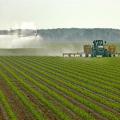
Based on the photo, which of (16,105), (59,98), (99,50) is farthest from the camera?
(99,50)

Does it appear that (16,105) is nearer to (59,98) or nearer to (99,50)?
(59,98)

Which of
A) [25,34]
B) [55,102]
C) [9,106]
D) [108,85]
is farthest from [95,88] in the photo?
[25,34]

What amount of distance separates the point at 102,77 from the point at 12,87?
32.7 ft

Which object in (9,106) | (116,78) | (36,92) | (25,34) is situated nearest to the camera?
(9,106)

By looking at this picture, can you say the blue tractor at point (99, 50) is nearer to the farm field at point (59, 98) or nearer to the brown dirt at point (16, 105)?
the farm field at point (59, 98)

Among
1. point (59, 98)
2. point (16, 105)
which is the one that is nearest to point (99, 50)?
point (59, 98)

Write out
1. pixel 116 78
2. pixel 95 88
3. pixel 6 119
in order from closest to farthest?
pixel 6 119
pixel 95 88
pixel 116 78

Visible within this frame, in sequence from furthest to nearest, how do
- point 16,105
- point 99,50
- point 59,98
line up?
1. point 99,50
2. point 59,98
3. point 16,105

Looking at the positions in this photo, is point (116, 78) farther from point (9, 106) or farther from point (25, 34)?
point (25, 34)

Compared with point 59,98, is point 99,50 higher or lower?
higher

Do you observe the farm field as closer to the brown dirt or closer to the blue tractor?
the brown dirt

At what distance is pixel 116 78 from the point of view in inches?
1258

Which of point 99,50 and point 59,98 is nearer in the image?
point 59,98

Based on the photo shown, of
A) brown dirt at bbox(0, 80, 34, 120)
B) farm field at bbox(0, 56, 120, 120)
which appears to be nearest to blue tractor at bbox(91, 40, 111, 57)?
farm field at bbox(0, 56, 120, 120)
